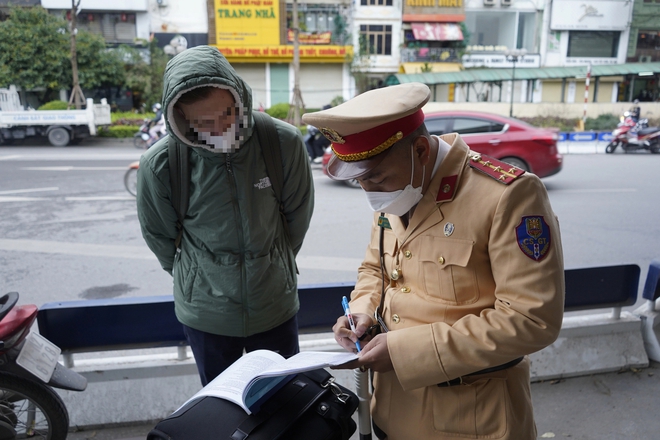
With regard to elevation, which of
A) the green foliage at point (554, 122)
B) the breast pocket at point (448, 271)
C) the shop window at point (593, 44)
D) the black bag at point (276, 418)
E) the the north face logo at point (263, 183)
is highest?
the shop window at point (593, 44)

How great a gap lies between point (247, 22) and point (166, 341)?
28.0 metres

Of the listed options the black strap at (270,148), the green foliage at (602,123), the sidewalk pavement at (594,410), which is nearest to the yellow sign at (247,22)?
the green foliage at (602,123)

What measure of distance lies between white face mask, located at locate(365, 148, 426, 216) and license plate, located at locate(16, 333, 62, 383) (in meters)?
1.77

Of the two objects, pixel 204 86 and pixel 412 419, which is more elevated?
pixel 204 86

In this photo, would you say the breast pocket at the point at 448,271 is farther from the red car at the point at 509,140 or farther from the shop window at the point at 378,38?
the shop window at the point at 378,38

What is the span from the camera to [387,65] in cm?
2905

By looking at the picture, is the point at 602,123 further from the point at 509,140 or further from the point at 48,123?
the point at 48,123

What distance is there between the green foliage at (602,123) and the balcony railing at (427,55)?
8985 millimetres

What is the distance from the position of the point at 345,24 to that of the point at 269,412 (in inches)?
1156

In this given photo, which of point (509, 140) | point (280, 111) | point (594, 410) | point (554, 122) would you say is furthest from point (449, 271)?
point (554, 122)

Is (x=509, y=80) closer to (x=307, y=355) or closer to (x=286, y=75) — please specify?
(x=286, y=75)

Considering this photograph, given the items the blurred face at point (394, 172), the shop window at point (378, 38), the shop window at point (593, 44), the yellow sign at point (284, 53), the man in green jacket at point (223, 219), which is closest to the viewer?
the blurred face at point (394, 172)

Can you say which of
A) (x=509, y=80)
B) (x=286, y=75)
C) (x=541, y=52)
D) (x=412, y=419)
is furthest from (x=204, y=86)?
(x=541, y=52)

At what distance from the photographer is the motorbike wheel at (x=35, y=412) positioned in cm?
224
